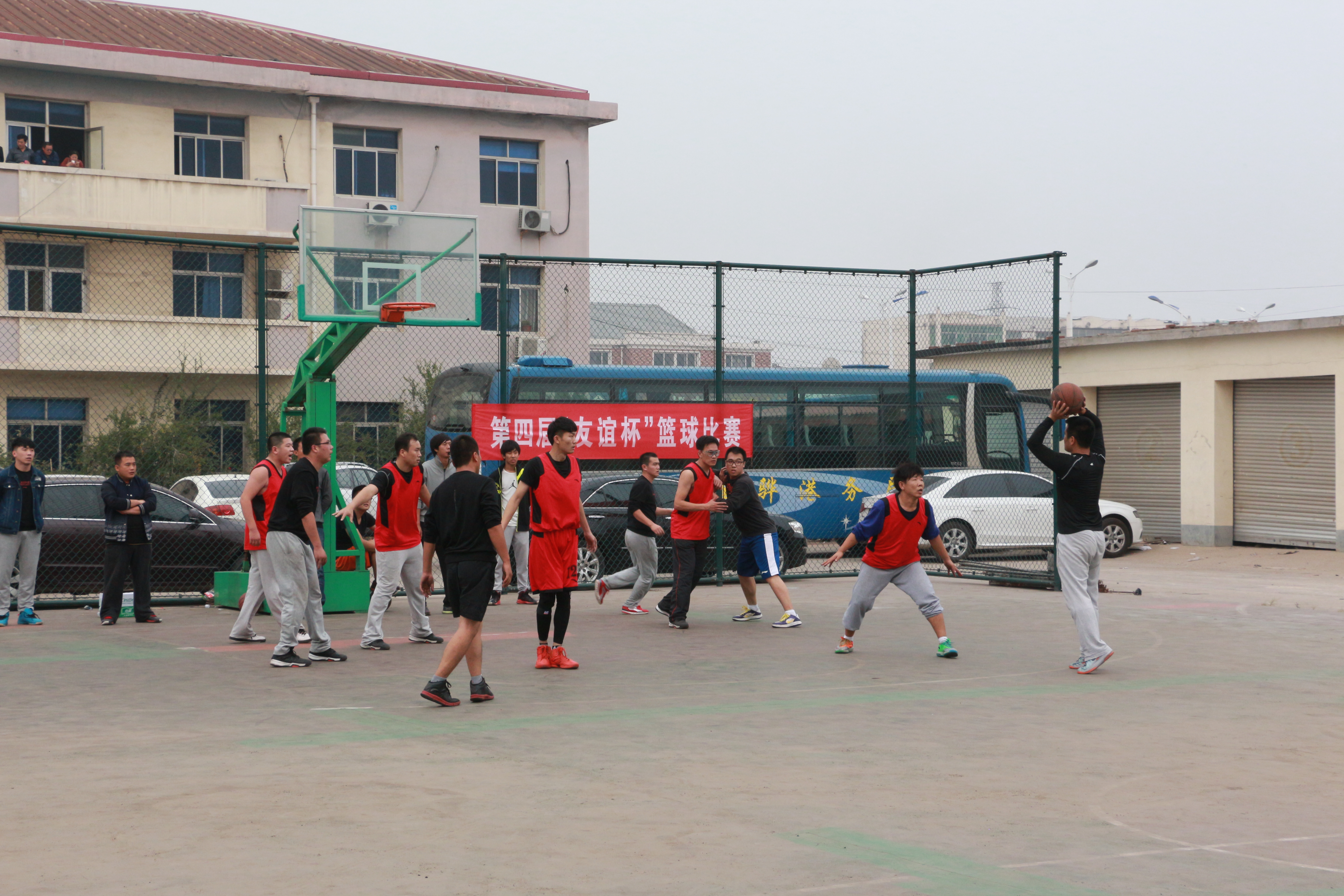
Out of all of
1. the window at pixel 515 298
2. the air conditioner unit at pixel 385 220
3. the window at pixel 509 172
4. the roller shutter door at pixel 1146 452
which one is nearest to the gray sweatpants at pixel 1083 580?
the window at pixel 515 298

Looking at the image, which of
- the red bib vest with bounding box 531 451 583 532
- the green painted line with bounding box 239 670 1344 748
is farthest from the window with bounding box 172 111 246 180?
the green painted line with bounding box 239 670 1344 748

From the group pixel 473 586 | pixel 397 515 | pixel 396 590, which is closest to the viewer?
pixel 473 586

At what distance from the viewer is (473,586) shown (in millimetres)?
8555

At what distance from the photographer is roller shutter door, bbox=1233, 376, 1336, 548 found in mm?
23453

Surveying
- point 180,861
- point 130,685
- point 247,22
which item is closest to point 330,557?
point 130,685

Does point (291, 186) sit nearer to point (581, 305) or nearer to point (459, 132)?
point (459, 132)

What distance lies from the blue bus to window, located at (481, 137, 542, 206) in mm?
16336

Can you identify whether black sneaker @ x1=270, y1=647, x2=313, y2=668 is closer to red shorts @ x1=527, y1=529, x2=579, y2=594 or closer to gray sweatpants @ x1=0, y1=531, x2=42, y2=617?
red shorts @ x1=527, y1=529, x2=579, y2=594

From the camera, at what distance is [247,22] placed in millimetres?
36438

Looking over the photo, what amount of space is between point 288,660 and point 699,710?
3464 millimetres

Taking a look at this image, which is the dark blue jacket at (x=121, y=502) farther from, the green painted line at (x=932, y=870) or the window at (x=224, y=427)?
the green painted line at (x=932, y=870)

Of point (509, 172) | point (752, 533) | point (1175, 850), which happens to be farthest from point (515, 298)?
point (509, 172)

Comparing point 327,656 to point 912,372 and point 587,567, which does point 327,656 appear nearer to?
point 587,567

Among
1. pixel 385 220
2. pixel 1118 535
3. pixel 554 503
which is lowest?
pixel 1118 535
